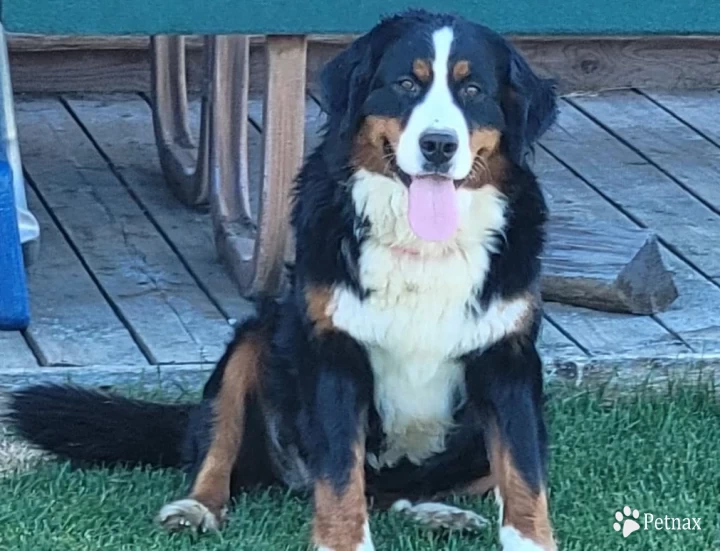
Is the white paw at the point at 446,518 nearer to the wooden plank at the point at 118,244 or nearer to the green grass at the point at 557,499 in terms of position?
the green grass at the point at 557,499

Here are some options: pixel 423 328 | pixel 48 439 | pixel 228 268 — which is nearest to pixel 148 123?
pixel 228 268

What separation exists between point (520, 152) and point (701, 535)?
2.60ft

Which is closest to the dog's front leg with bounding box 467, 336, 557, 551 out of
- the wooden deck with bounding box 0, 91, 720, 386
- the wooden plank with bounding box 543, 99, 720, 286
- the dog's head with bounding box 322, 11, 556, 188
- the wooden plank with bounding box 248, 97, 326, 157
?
the dog's head with bounding box 322, 11, 556, 188

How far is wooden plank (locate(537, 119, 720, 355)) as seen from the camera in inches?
156

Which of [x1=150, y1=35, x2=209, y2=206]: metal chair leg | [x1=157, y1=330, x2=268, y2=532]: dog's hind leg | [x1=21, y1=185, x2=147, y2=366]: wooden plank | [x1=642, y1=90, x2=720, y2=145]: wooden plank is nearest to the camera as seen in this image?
[x1=157, y1=330, x2=268, y2=532]: dog's hind leg

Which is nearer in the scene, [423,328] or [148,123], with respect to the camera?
[423,328]

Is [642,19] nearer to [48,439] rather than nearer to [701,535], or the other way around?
[701,535]

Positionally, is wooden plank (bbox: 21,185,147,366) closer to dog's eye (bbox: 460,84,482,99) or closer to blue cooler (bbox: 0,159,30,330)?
blue cooler (bbox: 0,159,30,330)

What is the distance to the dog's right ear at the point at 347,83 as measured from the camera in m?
3.03

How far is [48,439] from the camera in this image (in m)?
3.36

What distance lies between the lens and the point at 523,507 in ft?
9.86

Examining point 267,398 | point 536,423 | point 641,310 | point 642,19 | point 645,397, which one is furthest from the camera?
point 641,310

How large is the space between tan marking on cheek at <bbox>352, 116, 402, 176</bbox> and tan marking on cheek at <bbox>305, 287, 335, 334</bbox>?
0.24 metres

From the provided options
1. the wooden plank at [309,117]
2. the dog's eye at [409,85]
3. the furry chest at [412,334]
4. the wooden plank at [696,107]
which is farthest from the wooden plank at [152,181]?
the wooden plank at [696,107]
